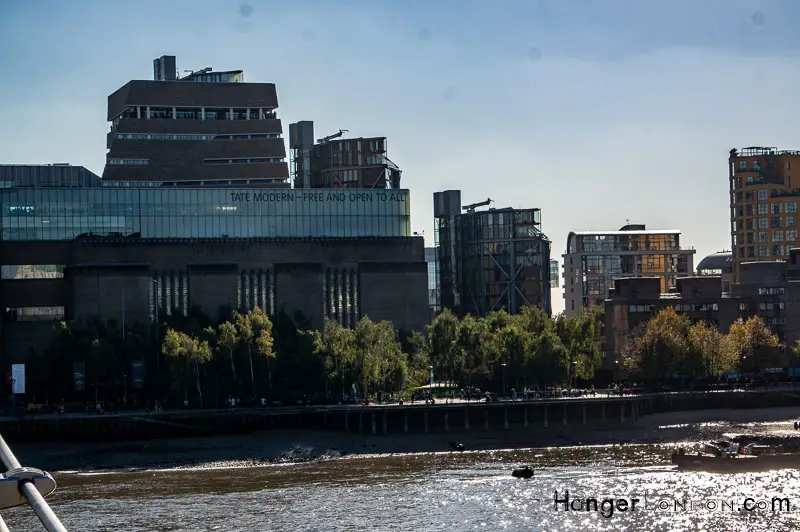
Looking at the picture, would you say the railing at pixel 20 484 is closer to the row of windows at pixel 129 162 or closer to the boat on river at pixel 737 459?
the boat on river at pixel 737 459

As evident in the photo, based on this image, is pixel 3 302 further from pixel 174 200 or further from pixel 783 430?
pixel 783 430

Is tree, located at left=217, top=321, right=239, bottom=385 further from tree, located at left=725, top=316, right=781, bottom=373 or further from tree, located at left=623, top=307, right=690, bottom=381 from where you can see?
tree, located at left=725, top=316, right=781, bottom=373

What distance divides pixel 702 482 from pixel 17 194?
87.6m

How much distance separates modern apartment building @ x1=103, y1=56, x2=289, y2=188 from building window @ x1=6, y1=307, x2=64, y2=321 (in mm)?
20425

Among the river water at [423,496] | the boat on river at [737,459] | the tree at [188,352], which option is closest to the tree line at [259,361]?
the tree at [188,352]

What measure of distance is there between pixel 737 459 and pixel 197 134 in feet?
283

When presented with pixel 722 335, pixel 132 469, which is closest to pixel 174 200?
pixel 132 469

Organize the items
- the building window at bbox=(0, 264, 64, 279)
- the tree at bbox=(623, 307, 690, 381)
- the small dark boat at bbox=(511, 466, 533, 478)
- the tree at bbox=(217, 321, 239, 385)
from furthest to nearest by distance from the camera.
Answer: the tree at bbox=(623, 307, 690, 381) < the building window at bbox=(0, 264, 64, 279) < the tree at bbox=(217, 321, 239, 385) < the small dark boat at bbox=(511, 466, 533, 478)

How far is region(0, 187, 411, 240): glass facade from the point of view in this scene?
478 feet

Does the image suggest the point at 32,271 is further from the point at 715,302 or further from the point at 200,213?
the point at 715,302

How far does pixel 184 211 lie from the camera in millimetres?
151125

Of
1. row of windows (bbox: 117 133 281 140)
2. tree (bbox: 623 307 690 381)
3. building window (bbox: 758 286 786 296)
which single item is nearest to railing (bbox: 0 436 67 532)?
tree (bbox: 623 307 690 381)

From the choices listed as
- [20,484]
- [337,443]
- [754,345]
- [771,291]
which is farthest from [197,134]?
[20,484]

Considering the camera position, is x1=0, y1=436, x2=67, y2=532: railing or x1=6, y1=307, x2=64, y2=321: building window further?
x1=6, y1=307, x2=64, y2=321: building window
